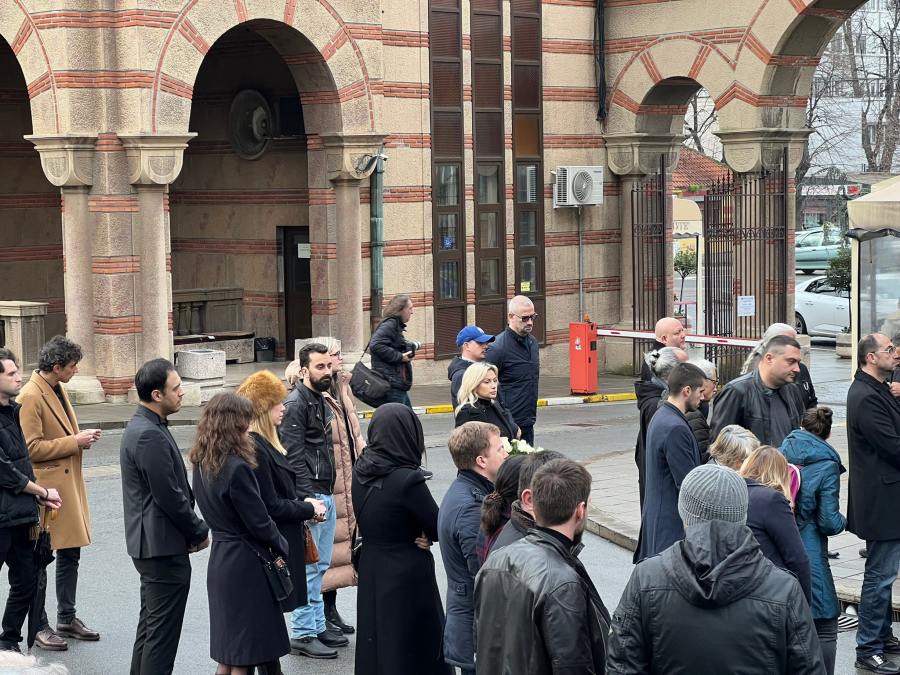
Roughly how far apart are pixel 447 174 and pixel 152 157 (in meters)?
5.47

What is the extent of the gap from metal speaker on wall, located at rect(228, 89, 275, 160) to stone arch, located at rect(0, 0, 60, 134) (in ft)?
16.2

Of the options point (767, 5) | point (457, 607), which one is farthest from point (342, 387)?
point (767, 5)

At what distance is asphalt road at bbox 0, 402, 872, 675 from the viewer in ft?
24.4

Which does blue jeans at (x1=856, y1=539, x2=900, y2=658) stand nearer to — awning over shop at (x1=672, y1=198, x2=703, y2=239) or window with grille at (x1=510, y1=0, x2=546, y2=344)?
window with grille at (x1=510, y1=0, x2=546, y2=344)

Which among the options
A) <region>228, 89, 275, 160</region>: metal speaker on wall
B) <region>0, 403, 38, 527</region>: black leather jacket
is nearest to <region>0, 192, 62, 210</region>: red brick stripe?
→ <region>228, 89, 275, 160</region>: metal speaker on wall

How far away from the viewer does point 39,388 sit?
7648mm

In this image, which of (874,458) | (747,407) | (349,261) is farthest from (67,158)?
(874,458)

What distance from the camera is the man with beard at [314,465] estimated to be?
748cm

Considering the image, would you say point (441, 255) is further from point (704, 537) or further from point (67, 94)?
point (704, 537)

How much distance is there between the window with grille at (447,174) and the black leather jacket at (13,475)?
44.3 ft

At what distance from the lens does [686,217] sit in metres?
29.2

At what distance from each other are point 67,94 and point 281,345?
21.4 ft

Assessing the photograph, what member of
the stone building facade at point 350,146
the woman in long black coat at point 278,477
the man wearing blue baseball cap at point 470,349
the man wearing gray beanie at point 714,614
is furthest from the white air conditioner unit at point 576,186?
the man wearing gray beanie at point 714,614

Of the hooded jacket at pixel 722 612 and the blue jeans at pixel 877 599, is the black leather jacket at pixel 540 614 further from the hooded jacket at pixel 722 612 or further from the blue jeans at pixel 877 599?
the blue jeans at pixel 877 599
